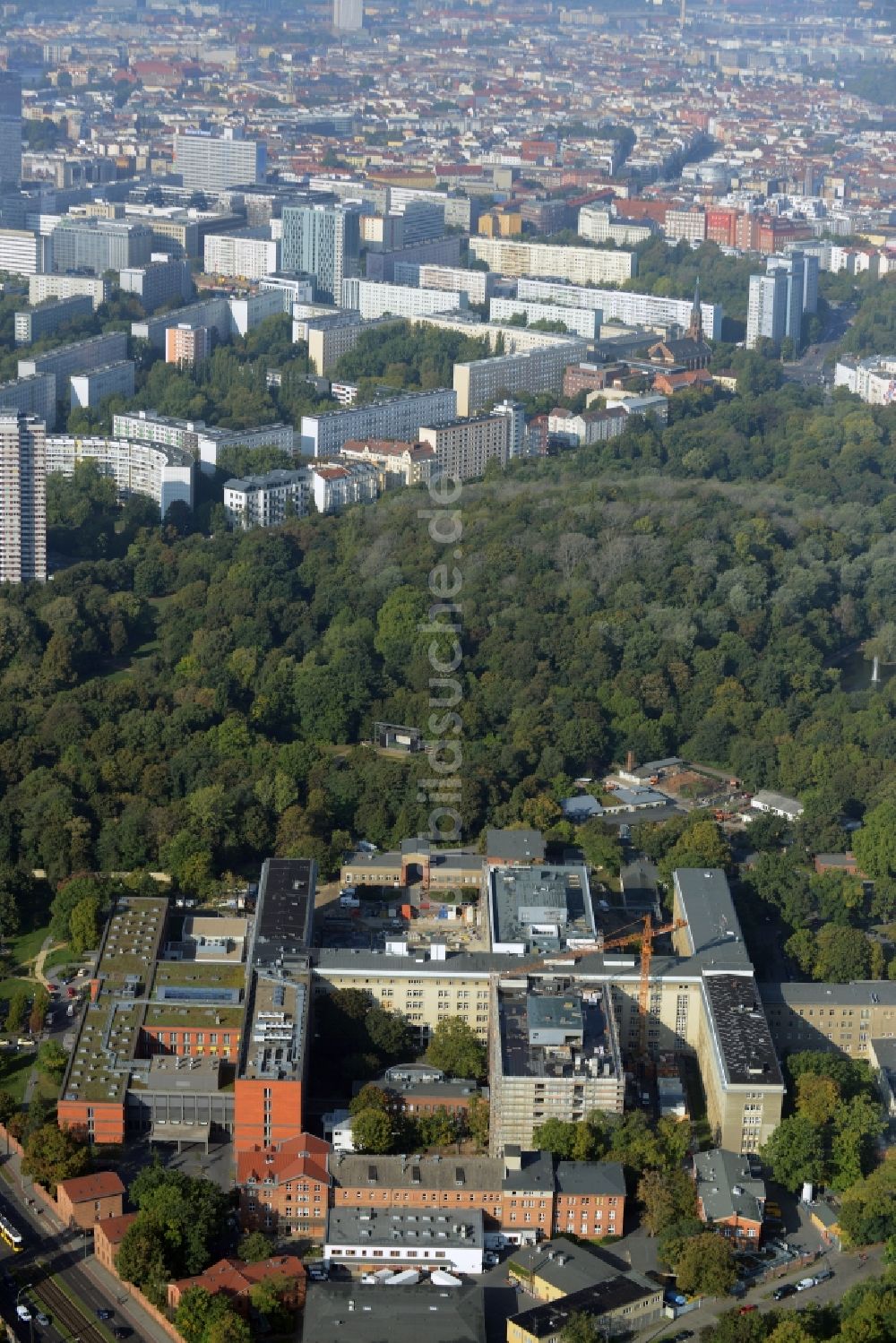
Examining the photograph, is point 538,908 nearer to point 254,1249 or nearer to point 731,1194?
point 731,1194

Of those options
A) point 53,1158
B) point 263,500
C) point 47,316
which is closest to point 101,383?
point 47,316

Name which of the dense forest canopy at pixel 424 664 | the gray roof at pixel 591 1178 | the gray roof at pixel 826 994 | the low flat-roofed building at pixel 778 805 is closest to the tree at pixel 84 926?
the dense forest canopy at pixel 424 664

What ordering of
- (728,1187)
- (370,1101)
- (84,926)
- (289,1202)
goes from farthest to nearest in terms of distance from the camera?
(84,926) → (370,1101) → (728,1187) → (289,1202)

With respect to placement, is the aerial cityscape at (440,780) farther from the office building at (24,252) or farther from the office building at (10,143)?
the office building at (10,143)

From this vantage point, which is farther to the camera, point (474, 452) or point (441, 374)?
point (441, 374)

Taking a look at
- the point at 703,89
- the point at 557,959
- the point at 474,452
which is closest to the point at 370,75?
the point at 703,89

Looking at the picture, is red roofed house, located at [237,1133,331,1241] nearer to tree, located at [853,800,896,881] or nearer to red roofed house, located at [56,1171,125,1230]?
red roofed house, located at [56,1171,125,1230]

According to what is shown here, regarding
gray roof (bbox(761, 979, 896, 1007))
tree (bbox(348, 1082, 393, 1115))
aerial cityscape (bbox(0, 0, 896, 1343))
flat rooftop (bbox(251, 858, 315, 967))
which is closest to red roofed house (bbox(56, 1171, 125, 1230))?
aerial cityscape (bbox(0, 0, 896, 1343))

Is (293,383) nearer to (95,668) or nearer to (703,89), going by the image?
(95,668)
